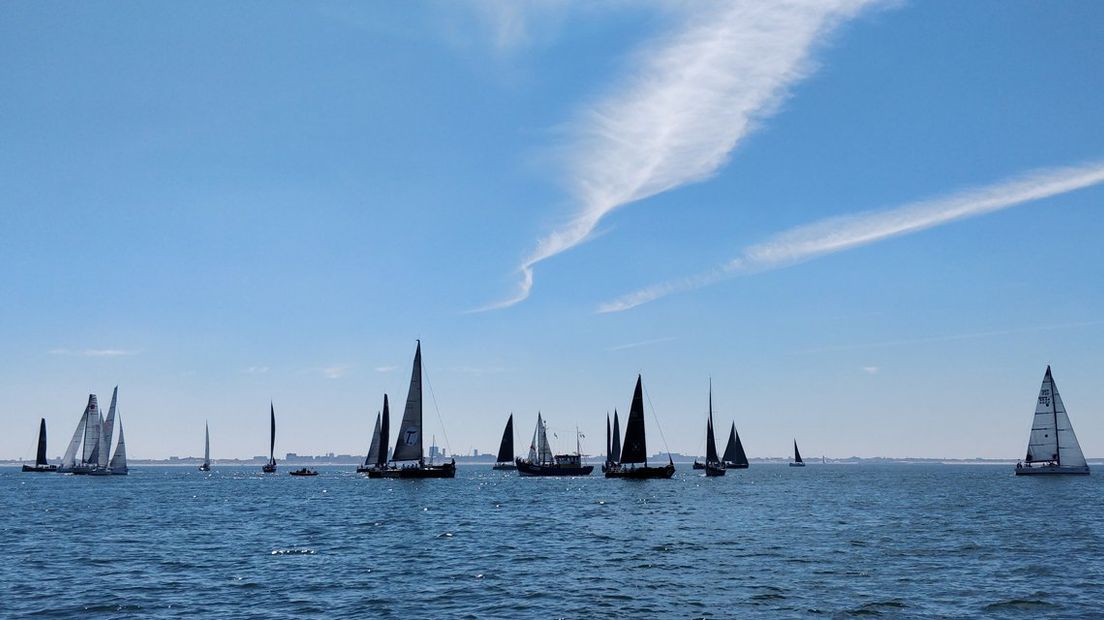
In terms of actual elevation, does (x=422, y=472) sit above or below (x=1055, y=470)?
above

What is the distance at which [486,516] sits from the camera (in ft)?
217

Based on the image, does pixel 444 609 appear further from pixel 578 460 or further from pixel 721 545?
pixel 578 460

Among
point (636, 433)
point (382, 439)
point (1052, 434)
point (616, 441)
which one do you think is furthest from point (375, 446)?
point (1052, 434)

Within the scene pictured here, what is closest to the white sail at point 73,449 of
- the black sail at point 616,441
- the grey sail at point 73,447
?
the grey sail at point 73,447

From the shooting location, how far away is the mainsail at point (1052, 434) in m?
131

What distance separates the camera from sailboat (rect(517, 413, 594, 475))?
16425 centimetres

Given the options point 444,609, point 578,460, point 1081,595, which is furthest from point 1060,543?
point 578,460

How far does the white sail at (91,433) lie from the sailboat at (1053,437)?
16958 cm

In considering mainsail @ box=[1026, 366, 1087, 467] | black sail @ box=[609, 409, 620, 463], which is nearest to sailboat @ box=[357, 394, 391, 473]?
black sail @ box=[609, 409, 620, 463]

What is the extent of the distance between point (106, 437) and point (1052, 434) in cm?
17048

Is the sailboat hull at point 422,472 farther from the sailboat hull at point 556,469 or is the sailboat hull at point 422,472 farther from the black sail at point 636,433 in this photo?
the sailboat hull at point 556,469

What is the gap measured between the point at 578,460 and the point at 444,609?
451 ft

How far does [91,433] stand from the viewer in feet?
535

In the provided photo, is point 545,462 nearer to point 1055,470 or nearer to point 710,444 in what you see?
point 710,444
